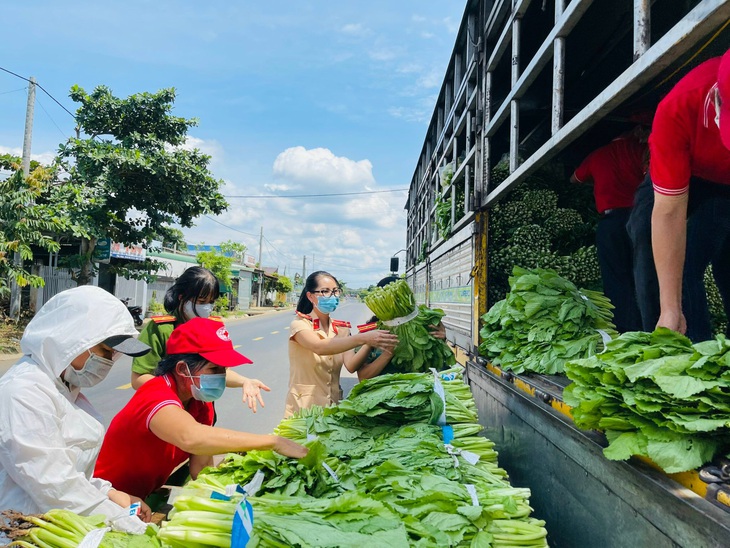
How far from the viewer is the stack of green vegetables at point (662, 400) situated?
1.43m

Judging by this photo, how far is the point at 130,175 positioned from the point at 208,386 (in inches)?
607

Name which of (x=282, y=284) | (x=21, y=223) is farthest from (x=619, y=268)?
(x=282, y=284)

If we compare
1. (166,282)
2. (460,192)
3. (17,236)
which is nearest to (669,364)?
(460,192)

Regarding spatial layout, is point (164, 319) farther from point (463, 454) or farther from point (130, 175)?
point (130, 175)

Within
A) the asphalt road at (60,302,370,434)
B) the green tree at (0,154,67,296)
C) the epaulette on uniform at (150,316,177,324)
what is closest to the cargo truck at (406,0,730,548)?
the epaulette on uniform at (150,316,177,324)

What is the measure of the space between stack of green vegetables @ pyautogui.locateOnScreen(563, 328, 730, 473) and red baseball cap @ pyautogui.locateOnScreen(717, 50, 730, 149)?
78 cm

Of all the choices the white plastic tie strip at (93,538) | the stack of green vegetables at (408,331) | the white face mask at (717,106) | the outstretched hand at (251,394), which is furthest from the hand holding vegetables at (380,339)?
the white face mask at (717,106)

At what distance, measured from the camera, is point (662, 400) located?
152 cm

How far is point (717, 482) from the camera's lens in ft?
4.26

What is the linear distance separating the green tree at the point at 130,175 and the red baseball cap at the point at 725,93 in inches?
626

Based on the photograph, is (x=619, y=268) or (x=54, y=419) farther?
(x=619, y=268)

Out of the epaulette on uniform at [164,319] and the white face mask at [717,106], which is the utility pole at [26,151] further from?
the white face mask at [717,106]

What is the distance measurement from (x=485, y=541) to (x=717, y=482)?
0.73 meters

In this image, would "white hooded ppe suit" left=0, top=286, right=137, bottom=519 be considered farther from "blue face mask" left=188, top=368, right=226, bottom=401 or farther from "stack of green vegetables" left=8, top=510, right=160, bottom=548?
"blue face mask" left=188, top=368, right=226, bottom=401
